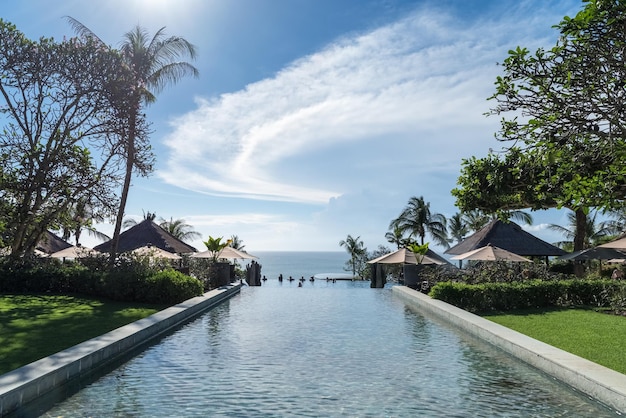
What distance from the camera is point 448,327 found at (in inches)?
529


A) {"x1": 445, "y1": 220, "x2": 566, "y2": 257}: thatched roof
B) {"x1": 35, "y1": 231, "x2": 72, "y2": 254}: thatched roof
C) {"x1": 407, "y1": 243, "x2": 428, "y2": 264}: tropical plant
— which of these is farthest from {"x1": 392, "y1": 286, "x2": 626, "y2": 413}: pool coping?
{"x1": 35, "y1": 231, "x2": 72, "y2": 254}: thatched roof

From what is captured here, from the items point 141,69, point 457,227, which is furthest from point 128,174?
point 457,227

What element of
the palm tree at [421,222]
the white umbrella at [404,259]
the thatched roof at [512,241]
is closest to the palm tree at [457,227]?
the palm tree at [421,222]

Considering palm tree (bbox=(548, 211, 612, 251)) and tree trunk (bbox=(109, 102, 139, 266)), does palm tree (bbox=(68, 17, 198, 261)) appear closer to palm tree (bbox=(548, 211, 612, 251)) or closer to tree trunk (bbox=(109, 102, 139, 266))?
tree trunk (bbox=(109, 102, 139, 266))

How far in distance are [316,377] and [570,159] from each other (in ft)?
22.4

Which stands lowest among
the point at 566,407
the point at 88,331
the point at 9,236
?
the point at 566,407

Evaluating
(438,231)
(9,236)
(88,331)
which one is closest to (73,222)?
(9,236)

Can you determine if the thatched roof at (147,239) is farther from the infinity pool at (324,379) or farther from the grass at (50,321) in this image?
the infinity pool at (324,379)

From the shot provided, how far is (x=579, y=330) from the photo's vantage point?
36.8 ft

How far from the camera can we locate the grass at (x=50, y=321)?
845 centimetres

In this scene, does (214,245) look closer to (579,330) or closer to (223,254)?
(223,254)

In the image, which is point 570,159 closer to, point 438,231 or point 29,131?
point 29,131

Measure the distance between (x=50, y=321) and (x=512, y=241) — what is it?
89.8 feet

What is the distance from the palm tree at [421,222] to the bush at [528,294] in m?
30.7
